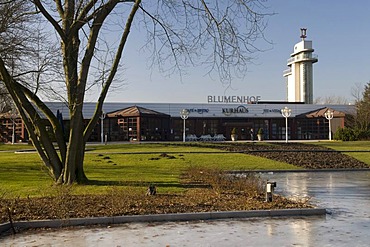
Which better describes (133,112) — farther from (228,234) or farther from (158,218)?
(228,234)

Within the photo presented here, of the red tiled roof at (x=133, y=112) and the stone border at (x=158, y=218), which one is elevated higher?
the red tiled roof at (x=133, y=112)

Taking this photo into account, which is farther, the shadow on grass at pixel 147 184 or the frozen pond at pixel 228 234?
the shadow on grass at pixel 147 184

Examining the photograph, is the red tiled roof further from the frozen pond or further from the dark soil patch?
the frozen pond

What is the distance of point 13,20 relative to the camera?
1481 cm

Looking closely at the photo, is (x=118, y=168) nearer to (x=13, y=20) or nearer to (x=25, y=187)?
(x=25, y=187)

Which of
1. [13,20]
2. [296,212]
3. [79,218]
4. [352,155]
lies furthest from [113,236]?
[352,155]

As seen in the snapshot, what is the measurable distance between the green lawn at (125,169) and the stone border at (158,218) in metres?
3.14

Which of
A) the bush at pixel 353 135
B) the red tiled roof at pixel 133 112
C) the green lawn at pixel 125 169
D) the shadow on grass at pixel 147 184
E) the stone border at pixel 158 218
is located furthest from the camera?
the red tiled roof at pixel 133 112

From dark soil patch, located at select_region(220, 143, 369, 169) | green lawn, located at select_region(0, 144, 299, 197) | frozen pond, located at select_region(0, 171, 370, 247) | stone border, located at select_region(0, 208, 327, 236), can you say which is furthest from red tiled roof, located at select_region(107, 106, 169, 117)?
frozen pond, located at select_region(0, 171, 370, 247)

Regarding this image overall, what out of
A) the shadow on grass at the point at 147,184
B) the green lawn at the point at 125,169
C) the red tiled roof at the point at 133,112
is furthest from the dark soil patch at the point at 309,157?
the red tiled roof at the point at 133,112

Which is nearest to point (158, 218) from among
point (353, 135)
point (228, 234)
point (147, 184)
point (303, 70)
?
point (228, 234)

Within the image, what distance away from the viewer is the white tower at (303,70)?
3514 inches

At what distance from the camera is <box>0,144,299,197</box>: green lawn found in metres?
Answer: 14.6

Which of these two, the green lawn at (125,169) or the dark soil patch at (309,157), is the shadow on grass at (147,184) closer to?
the green lawn at (125,169)
